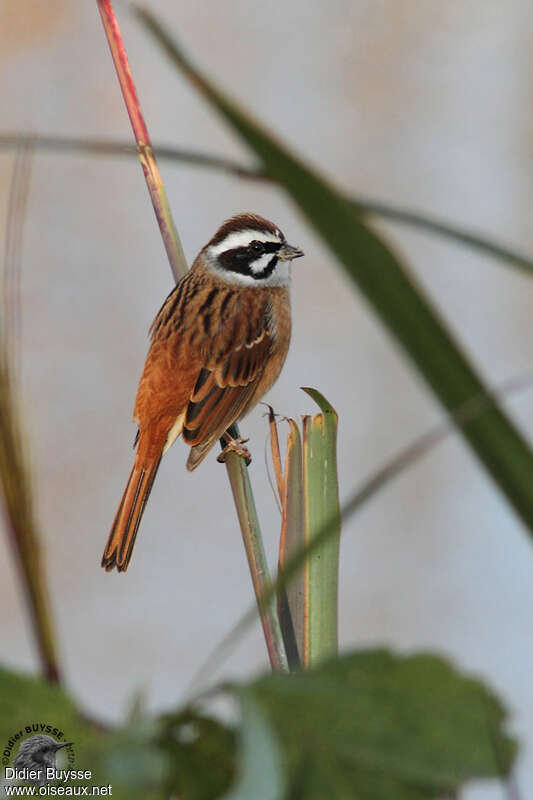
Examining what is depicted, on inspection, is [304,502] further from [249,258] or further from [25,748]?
[249,258]

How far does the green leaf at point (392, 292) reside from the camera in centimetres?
27

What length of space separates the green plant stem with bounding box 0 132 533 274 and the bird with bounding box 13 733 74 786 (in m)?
0.18

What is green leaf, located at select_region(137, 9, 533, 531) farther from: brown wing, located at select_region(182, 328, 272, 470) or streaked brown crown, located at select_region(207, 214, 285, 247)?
streaked brown crown, located at select_region(207, 214, 285, 247)

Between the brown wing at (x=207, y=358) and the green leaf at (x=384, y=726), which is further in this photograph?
the brown wing at (x=207, y=358)

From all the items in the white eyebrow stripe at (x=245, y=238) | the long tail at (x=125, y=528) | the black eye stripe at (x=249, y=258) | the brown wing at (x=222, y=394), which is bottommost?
the long tail at (x=125, y=528)

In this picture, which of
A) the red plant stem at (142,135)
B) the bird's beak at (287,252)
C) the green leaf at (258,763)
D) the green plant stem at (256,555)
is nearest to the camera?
the green leaf at (258,763)

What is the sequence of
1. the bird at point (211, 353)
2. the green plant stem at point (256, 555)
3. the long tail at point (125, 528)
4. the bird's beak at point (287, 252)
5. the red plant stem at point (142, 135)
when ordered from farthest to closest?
1. the bird's beak at point (287, 252)
2. the bird at point (211, 353)
3. the long tail at point (125, 528)
4. the red plant stem at point (142, 135)
5. the green plant stem at point (256, 555)

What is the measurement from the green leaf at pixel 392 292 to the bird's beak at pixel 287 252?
5.85 ft

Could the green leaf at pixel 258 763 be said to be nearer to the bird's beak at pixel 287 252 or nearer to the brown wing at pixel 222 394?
the brown wing at pixel 222 394

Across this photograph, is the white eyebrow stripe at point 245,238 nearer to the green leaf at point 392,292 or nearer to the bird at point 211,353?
the bird at point 211,353

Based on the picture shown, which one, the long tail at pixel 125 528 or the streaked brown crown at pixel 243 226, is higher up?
the streaked brown crown at pixel 243 226

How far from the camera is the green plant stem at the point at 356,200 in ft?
1.02

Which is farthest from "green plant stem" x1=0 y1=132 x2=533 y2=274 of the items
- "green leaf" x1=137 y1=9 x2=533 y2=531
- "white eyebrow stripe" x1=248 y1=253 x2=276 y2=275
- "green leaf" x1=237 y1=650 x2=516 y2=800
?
"white eyebrow stripe" x1=248 y1=253 x2=276 y2=275

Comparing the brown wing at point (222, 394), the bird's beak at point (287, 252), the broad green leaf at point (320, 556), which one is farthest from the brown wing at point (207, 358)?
the broad green leaf at point (320, 556)
